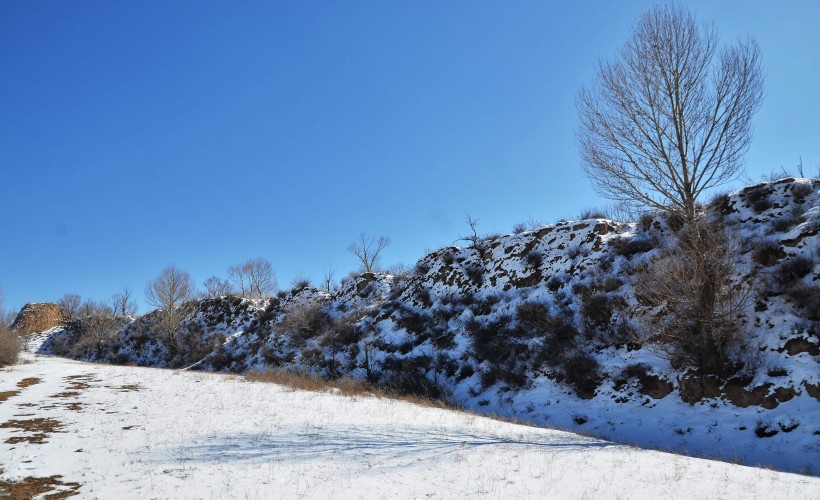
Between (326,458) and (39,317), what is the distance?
7000cm

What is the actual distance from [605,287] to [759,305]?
18.3ft

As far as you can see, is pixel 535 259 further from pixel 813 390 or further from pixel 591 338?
pixel 813 390

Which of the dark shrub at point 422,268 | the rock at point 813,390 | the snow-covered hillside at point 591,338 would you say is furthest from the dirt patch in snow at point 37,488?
the dark shrub at point 422,268

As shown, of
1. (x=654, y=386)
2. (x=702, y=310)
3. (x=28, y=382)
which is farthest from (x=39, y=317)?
(x=702, y=310)

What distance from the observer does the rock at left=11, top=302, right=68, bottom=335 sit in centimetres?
5578

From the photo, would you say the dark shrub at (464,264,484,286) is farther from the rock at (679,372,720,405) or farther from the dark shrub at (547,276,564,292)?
the rock at (679,372,720,405)

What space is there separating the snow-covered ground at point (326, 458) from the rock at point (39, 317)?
57711 mm

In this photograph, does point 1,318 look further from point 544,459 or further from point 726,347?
point 726,347

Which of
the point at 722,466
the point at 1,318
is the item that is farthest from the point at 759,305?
the point at 1,318

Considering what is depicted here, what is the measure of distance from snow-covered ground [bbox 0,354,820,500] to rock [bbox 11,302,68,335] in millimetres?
57711

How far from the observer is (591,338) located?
16.1 meters

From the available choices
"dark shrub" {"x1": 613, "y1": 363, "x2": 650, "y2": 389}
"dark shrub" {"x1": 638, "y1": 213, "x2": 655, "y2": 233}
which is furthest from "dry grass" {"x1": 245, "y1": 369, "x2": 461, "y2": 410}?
"dark shrub" {"x1": 638, "y1": 213, "x2": 655, "y2": 233}

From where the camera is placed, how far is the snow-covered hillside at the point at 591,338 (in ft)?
35.6

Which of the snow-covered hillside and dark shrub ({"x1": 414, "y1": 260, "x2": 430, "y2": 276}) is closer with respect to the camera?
the snow-covered hillside
